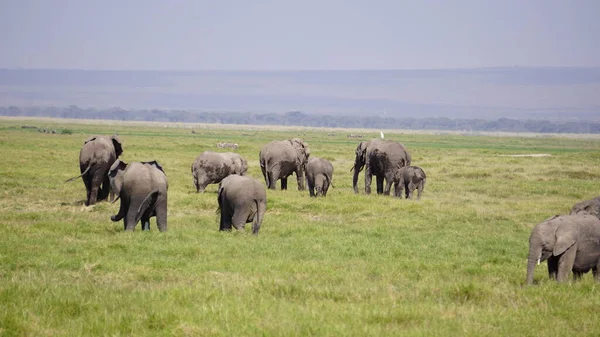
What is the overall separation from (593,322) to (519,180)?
30.5 m

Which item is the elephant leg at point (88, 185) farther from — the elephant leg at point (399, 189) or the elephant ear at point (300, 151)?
the elephant leg at point (399, 189)

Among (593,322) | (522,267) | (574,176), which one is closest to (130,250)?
(522,267)

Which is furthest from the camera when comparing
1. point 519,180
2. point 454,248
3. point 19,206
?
point 519,180

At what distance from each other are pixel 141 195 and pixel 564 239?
978 cm

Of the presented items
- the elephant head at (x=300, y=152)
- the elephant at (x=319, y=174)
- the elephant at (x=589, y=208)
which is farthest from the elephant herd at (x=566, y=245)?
the elephant head at (x=300, y=152)

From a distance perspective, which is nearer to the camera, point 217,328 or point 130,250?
point 217,328

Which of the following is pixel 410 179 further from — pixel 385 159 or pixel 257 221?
pixel 257 221

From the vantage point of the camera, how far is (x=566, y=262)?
13.7 m

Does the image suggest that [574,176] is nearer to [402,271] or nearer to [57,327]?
[402,271]

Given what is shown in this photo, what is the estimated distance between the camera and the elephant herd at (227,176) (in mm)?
19016

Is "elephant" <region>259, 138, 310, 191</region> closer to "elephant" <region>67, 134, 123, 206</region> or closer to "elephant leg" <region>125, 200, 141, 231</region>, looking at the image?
"elephant" <region>67, 134, 123, 206</region>

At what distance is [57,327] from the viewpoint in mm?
9828

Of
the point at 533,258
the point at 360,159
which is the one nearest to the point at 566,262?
the point at 533,258

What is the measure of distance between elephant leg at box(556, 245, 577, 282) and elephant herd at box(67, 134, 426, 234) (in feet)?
26.0
